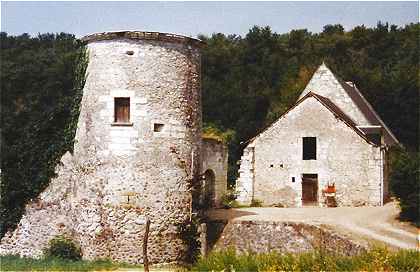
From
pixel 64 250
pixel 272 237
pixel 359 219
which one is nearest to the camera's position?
pixel 64 250

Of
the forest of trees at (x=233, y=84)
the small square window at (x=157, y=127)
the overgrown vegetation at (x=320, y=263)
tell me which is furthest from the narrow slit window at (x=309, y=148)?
the overgrown vegetation at (x=320, y=263)

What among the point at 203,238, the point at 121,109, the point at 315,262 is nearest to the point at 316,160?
the point at 203,238

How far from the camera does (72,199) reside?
17.6 m

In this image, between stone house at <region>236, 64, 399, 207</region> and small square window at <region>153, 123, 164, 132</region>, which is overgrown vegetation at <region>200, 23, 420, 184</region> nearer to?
stone house at <region>236, 64, 399, 207</region>

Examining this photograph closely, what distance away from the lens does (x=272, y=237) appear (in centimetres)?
1780

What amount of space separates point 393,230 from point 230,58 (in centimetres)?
3731

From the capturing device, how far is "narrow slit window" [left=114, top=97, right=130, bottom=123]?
1666 centimetres

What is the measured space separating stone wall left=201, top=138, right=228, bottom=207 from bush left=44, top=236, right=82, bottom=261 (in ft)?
25.7

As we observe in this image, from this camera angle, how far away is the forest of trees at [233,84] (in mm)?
18500

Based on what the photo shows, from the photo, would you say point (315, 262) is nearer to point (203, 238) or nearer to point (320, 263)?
point (320, 263)

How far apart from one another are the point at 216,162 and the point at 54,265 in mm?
10314

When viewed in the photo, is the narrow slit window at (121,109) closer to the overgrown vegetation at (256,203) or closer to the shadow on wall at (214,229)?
the shadow on wall at (214,229)

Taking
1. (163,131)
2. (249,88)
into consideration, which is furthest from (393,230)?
(249,88)

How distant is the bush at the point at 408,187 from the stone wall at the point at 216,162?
7462 millimetres
